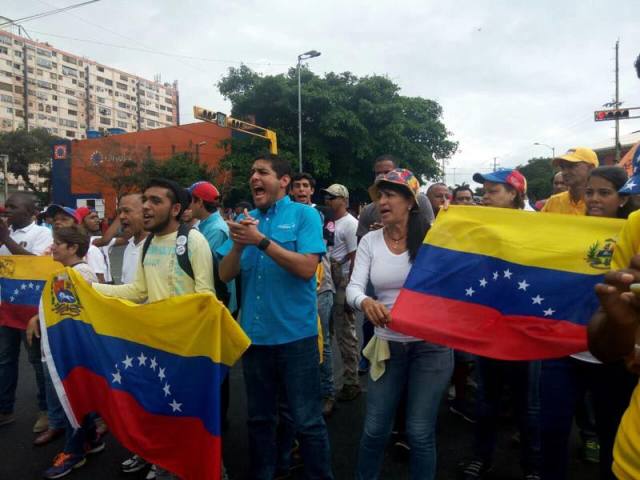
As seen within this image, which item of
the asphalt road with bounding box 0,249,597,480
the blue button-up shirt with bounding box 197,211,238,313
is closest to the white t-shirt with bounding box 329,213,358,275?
the blue button-up shirt with bounding box 197,211,238,313

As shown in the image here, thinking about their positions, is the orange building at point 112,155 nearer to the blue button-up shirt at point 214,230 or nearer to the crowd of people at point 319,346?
the blue button-up shirt at point 214,230

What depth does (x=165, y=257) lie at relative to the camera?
10.3 feet

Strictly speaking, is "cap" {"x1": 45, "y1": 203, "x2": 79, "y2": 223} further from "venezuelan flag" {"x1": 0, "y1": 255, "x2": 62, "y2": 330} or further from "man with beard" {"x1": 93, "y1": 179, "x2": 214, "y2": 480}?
"man with beard" {"x1": 93, "y1": 179, "x2": 214, "y2": 480}

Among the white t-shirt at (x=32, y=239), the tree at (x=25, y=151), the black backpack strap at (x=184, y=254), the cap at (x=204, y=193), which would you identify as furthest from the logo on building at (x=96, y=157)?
the black backpack strap at (x=184, y=254)

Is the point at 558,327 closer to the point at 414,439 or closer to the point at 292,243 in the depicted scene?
the point at 414,439

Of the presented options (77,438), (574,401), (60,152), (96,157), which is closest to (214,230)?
(77,438)

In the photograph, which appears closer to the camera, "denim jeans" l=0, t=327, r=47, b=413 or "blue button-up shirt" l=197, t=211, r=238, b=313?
"blue button-up shirt" l=197, t=211, r=238, b=313

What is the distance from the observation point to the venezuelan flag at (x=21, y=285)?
4.12m

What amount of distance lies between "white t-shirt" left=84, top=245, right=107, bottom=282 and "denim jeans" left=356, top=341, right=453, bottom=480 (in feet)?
8.74

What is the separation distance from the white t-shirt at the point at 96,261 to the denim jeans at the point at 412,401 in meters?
2.66

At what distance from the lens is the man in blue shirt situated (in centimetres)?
287

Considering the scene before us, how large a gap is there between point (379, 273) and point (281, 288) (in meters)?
0.59

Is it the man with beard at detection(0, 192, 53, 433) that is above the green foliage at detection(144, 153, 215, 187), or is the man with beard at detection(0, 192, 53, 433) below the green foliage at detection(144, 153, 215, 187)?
below

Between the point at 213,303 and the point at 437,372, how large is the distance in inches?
50.6
